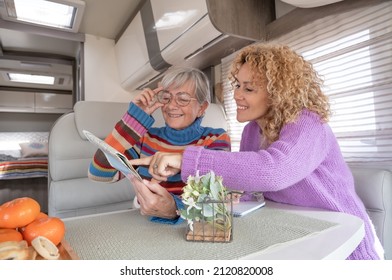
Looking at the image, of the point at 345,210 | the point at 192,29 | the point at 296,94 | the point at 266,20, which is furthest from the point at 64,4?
the point at 345,210

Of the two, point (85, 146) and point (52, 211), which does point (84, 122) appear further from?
point (52, 211)

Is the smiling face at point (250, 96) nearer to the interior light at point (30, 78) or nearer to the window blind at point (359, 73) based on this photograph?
the window blind at point (359, 73)

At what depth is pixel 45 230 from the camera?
1.41 feet

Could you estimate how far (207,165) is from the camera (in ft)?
1.88

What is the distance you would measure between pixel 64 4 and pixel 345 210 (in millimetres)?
2067

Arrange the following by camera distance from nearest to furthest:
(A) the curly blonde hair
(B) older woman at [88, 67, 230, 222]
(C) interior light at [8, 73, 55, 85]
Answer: (A) the curly blonde hair
(B) older woman at [88, 67, 230, 222]
(C) interior light at [8, 73, 55, 85]

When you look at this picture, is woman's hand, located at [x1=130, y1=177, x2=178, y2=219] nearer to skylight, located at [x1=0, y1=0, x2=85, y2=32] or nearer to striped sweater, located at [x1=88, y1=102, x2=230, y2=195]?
striped sweater, located at [x1=88, y1=102, x2=230, y2=195]

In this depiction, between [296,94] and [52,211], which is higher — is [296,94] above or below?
above

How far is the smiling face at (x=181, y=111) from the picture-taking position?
101cm

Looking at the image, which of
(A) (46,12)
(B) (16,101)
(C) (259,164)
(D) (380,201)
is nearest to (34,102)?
(B) (16,101)

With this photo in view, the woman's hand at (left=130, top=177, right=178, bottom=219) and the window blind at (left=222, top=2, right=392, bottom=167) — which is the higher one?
the window blind at (left=222, top=2, right=392, bottom=167)

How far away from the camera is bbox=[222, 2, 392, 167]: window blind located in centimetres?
102

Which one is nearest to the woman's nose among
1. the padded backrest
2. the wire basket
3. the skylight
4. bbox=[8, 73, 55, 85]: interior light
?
the wire basket

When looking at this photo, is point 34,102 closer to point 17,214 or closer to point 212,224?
point 17,214
